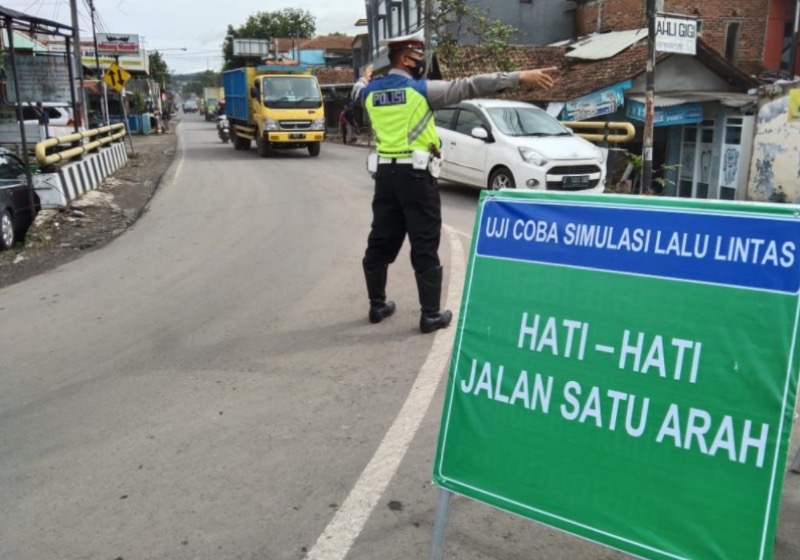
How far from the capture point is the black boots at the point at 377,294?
5.34 metres

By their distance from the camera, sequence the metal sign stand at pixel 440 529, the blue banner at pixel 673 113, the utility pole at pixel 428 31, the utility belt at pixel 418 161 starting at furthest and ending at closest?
the utility pole at pixel 428 31
the blue banner at pixel 673 113
the utility belt at pixel 418 161
the metal sign stand at pixel 440 529

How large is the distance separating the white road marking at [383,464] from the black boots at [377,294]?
1.85 ft

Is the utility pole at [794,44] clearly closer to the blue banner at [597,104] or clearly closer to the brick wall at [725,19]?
the brick wall at [725,19]

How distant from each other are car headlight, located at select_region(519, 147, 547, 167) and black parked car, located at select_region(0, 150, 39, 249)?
7.44 m

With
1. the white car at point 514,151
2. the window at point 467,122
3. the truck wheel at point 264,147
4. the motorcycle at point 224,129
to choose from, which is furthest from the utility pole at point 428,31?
the motorcycle at point 224,129

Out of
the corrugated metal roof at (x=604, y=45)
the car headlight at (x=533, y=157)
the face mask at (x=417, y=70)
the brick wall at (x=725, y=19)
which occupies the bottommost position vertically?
the car headlight at (x=533, y=157)

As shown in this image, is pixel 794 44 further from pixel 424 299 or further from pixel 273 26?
pixel 273 26

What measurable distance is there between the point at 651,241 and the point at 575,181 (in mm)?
9274

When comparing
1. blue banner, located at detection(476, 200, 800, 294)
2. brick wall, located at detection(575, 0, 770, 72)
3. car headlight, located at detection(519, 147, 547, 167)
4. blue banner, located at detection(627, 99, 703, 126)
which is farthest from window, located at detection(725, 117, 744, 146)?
blue banner, located at detection(476, 200, 800, 294)

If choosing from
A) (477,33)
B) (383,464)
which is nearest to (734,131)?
(477,33)

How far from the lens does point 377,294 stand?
17.8ft

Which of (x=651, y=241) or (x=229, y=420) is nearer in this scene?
(x=651, y=241)

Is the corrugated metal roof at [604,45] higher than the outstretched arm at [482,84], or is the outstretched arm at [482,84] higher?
the corrugated metal roof at [604,45]

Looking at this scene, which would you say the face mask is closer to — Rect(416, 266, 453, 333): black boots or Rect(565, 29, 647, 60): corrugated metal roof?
Rect(416, 266, 453, 333): black boots
